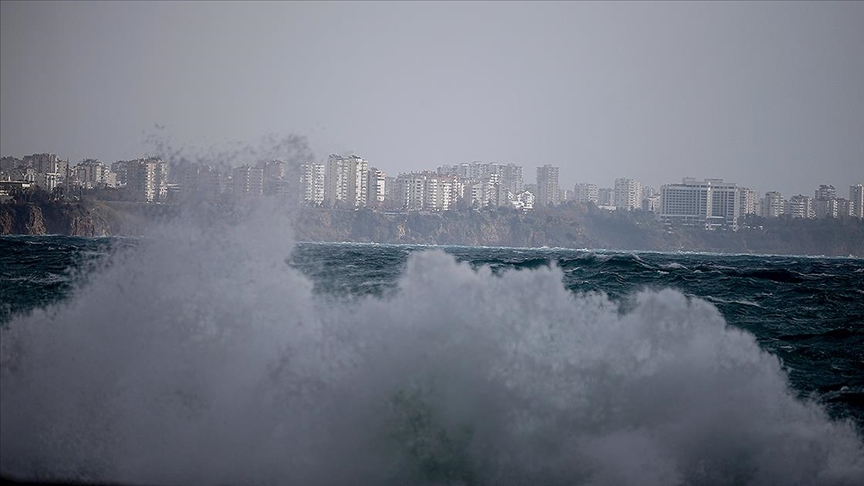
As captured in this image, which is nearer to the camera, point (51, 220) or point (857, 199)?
point (51, 220)

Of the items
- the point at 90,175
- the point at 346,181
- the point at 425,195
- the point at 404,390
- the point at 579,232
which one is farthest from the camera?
the point at 425,195

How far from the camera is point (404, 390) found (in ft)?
38.3

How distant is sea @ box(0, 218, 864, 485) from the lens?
11.3 metres

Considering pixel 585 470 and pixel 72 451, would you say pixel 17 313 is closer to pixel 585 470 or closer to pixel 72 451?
pixel 72 451

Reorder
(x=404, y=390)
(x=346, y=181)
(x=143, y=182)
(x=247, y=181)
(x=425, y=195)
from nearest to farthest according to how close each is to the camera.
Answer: (x=404, y=390), (x=247, y=181), (x=143, y=182), (x=346, y=181), (x=425, y=195)

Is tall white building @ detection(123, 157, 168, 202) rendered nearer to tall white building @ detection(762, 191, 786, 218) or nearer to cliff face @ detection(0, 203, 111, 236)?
cliff face @ detection(0, 203, 111, 236)

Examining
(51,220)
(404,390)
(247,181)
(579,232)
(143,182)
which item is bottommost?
(404,390)

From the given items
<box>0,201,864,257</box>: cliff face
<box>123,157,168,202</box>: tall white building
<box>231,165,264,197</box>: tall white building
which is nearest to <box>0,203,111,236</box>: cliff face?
<box>123,157,168,202</box>: tall white building

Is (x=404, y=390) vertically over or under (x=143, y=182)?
under

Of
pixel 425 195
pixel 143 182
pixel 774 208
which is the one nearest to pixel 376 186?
pixel 425 195

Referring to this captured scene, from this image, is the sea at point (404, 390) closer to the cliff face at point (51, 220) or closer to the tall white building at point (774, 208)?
the cliff face at point (51, 220)

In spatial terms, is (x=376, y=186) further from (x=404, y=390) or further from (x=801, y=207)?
(x=404, y=390)

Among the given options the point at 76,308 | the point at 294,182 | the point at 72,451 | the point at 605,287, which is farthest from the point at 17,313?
the point at 605,287

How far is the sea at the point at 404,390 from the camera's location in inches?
446
